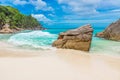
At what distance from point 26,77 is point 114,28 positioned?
29535 millimetres

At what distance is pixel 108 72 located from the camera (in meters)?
9.19

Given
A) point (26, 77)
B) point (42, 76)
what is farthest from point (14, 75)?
point (42, 76)

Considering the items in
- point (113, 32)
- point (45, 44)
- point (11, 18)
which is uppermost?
point (11, 18)

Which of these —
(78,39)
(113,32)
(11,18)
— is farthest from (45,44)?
(11,18)

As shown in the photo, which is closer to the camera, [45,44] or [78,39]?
[78,39]

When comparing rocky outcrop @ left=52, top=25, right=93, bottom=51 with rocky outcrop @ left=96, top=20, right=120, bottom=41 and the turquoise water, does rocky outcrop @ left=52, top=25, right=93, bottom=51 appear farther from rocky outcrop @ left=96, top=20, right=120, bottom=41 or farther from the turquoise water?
rocky outcrop @ left=96, top=20, right=120, bottom=41

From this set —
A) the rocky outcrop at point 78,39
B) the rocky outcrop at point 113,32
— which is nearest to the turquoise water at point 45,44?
the rocky outcrop at point 78,39

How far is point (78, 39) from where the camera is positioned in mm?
18328

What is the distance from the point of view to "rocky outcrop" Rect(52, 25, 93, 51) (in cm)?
1814

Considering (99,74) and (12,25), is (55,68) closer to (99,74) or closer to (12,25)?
(99,74)

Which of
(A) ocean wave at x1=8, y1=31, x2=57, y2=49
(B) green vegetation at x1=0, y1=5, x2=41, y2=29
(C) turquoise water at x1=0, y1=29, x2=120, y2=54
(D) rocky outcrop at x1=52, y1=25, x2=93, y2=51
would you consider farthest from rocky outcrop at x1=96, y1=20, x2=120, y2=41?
(B) green vegetation at x1=0, y1=5, x2=41, y2=29

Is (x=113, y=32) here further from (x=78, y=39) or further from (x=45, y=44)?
(x=78, y=39)

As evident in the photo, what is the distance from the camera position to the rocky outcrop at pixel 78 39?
59.5 feet

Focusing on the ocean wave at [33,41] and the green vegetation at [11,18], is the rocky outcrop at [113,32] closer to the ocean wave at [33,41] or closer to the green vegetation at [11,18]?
the ocean wave at [33,41]
